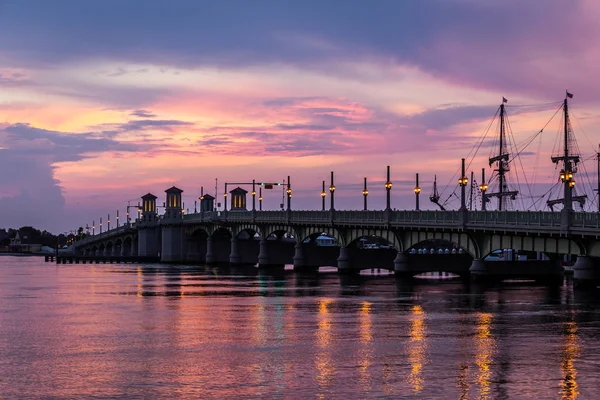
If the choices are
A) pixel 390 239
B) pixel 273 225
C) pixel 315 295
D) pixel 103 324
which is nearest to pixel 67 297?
pixel 315 295

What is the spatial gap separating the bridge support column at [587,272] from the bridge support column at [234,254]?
103 metres

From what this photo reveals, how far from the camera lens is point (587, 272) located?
83.4 metres

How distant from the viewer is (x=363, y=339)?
1866 inches

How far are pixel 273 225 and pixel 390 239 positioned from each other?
4568cm

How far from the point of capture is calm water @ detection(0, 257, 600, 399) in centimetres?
3316

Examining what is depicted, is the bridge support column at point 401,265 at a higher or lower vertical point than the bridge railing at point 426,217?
lower

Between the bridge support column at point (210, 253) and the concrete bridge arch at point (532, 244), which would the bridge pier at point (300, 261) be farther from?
the concrete bridge arch at point (532, 244)

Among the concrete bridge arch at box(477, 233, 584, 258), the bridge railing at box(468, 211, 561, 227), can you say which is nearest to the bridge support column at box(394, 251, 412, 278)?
the concrete bridge arch at box(477, 233, 584, 258)

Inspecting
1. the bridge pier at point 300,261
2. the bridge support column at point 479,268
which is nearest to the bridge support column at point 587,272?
the bridge support column at point 479,268

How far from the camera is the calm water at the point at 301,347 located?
33156mm

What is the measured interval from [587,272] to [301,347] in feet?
150

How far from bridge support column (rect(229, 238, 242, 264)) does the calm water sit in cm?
10082

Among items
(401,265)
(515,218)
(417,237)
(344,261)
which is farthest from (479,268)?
(344,261)

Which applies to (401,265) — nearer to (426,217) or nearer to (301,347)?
(426,217)
